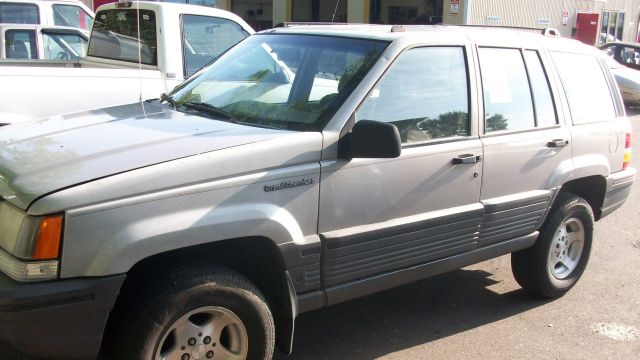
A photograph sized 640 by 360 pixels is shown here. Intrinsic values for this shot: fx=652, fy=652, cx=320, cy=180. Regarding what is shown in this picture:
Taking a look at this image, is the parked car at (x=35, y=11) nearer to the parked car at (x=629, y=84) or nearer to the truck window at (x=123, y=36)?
the truck window at (x=123, y=36)

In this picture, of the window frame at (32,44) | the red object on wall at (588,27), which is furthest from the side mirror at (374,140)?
the red object on wall at (588,27)

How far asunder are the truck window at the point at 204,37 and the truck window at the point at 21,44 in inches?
126

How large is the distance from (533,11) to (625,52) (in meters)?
5.10

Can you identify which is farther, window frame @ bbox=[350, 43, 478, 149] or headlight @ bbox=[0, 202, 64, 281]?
window frame @ bbox=[350, 43, 478, 149]

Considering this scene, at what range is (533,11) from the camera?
73.8ft

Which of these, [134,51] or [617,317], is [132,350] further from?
[134,51]

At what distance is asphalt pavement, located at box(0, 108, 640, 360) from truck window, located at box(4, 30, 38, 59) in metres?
6.13

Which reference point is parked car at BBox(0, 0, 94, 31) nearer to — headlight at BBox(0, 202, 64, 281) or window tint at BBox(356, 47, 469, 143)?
window tint at BBox(356, 47, 469, 143)

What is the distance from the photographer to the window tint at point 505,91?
4.04 metres

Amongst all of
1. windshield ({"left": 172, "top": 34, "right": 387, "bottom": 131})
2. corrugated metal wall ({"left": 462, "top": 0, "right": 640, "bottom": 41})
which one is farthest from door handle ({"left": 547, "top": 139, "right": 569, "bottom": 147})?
corrugated metal wall ({"left": 462, "top": 0, "right": 640, "bottom": 41})

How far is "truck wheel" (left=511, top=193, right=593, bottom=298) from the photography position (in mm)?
4566

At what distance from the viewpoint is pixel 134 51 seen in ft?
22.4

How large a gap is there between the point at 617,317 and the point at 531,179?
1191 mm

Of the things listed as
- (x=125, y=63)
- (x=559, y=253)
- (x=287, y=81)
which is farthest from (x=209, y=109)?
(x=125, y=63)
